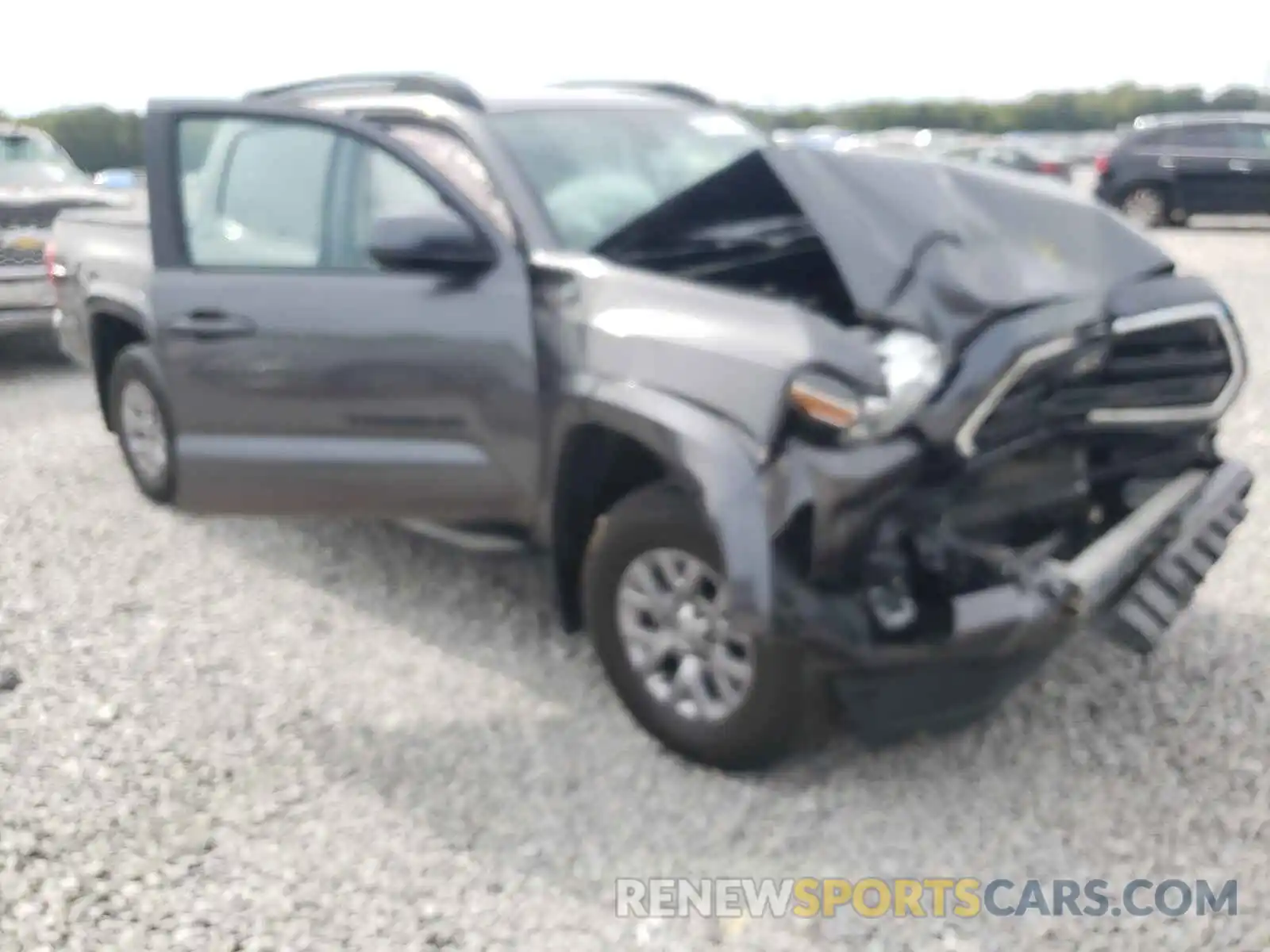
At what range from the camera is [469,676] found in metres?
4.18

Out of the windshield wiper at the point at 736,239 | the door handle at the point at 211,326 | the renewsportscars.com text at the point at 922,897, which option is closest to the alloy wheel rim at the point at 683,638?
the renewsportscars.com text at the point at 922,897

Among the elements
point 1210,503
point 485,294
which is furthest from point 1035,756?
point 485,294

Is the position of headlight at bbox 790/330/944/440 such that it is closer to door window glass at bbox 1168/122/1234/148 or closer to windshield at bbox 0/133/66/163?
windshield at bbox 0/133/66/163

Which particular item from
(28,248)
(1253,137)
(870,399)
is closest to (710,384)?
(870,399)

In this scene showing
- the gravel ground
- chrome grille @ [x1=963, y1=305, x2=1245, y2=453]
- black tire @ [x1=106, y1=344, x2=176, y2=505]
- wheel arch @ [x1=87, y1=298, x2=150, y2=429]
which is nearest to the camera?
the gravel ground

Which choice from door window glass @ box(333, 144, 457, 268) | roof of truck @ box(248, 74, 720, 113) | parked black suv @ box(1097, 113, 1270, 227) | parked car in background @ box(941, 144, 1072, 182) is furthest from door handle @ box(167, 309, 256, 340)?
parked car in background @ box(941, 144, 1072, 182)

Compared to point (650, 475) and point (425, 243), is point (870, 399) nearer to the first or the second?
point (650, 475)

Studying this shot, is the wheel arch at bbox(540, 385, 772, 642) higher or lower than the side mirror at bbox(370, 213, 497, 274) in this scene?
lower

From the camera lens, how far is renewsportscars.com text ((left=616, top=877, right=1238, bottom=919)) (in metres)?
2.94

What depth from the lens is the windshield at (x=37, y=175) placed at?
970cm

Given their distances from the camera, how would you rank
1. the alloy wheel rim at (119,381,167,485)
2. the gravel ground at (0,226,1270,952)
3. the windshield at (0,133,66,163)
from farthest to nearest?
the windshield at (0,133,66,163) < the alloy wheel rim at (119,381,167,485) < the gravel ground at (0,226,1270,952)

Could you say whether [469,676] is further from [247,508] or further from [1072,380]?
[1072,380]

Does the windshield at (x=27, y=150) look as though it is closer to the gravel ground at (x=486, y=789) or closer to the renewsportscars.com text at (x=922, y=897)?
the gravel ground at (x=486, y=789)

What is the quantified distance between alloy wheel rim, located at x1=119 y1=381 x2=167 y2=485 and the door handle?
1.48 meters
